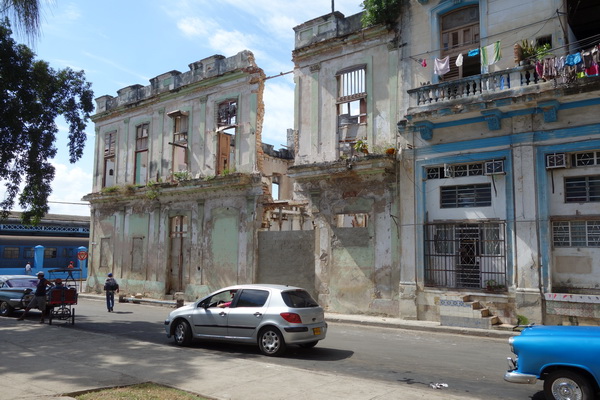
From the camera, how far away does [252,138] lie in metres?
20.9

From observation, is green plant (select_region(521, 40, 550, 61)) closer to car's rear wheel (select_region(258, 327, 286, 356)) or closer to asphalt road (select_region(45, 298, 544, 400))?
asphalt road (select_region(45, 298, 544, 400))

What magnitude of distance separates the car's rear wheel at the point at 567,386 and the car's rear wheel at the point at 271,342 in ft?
16.2

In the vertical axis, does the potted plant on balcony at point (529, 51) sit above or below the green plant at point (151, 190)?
above

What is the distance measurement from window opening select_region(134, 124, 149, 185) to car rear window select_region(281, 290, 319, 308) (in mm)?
17993

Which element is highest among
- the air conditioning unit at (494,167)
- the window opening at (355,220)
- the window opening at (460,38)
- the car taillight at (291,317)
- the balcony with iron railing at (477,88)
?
the window opening at (460,38)

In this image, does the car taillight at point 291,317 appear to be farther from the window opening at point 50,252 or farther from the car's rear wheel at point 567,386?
the window opening at point 50,252

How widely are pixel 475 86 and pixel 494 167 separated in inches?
106

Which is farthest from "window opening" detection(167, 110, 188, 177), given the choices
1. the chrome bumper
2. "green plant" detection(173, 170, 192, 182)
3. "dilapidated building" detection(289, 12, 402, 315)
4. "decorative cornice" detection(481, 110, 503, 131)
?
the chrome bumper

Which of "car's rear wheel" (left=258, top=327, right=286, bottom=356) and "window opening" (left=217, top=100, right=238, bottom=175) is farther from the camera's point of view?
"window opening" (left=217, top=100, right=238, bottom=175)

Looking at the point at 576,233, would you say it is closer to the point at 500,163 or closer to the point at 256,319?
the point at 500,163

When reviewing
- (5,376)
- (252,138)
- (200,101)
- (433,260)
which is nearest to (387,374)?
(5,376)

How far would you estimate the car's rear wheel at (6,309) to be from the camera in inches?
648

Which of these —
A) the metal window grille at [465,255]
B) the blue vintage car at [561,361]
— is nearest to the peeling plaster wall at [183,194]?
the metal window grille at [465,255]

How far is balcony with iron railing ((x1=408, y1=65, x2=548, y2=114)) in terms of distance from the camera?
43.8ft
